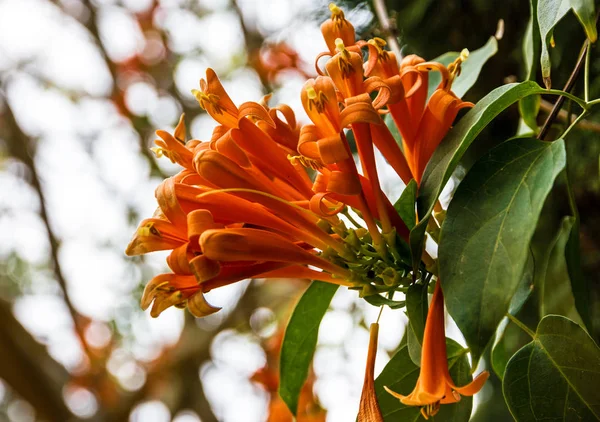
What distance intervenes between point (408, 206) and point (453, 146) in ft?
0.20

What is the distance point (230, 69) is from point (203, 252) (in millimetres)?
1727

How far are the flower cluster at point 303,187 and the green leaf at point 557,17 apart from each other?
0.06 m

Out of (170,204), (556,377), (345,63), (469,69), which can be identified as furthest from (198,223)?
(469,69)

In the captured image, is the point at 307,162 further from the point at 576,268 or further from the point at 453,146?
the point at 576,268

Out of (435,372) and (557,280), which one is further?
(557,280)

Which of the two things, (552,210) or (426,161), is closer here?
(426,161)

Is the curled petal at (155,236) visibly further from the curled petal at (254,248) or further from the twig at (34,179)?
the twig at (34,179)

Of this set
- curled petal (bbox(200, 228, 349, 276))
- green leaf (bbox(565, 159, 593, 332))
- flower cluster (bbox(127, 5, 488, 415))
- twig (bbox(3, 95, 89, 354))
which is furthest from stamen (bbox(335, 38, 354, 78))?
twig (bbox(3, 95, 89, 354))

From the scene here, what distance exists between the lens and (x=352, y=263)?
1.43ft

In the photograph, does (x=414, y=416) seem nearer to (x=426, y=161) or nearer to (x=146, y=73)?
(x=426, y=161)

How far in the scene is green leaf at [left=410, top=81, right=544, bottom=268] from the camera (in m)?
0.37

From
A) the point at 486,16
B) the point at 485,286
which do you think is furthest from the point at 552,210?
the point at 485,286

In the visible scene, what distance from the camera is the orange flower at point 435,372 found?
376 millimetres

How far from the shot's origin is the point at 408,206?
0.43m
